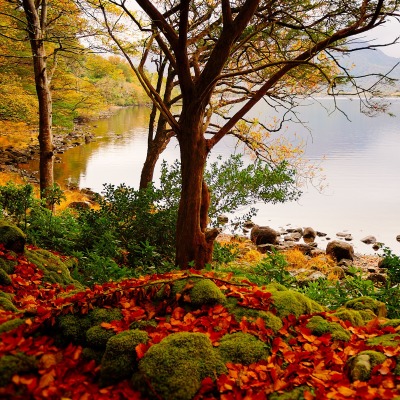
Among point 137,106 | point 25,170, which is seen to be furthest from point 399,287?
point 137,106

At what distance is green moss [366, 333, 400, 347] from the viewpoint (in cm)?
259

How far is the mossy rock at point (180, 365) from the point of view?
2105mm

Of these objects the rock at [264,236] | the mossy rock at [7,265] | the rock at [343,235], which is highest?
the mossy rock at [7,265]

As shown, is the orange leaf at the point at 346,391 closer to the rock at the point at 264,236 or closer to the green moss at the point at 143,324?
the green moss at the point at 143,324

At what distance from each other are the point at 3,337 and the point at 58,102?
50.6 ft

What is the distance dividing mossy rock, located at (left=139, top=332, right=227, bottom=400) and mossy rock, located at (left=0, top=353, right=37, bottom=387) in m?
0.63

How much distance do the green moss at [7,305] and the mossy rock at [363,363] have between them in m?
2.60

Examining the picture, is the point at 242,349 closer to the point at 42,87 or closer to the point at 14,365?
the point at 14,365

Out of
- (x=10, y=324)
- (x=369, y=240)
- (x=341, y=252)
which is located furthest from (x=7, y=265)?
(x=369, y=240)

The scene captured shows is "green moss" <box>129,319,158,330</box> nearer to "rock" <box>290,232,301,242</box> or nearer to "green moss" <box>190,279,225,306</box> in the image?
"green moss" <box>190,279,225,306</box>

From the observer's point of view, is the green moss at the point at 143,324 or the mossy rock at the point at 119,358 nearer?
the mossy rock at the point at 119,358

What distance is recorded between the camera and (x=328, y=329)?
2.87 meters

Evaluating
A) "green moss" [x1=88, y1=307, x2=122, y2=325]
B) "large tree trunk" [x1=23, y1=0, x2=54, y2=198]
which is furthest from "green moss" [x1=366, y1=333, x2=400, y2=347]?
"large tree trunk" [x1=23, y1=0, x2=54, y2=198]

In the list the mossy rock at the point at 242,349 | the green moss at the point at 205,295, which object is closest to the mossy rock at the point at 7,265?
the green moss at the point at 205,295
